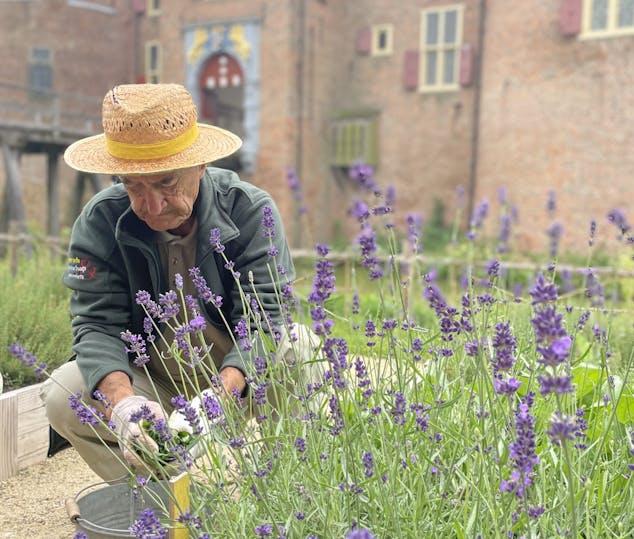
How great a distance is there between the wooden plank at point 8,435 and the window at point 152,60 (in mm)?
17154

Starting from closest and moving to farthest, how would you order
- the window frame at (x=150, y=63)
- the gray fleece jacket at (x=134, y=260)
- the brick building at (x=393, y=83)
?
the gray fleece jacket at (x=134, y=260) < the brick building at (x=393, y=83) < the window frame at (x=150, y=63)

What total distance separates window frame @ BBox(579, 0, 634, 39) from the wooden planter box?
497 inches

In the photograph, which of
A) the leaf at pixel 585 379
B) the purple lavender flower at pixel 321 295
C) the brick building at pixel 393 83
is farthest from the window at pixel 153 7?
the purple lavender flower at pixel 321 295

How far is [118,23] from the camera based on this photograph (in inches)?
755

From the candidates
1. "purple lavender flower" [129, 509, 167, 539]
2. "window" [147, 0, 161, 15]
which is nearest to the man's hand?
"purple lavender flower" [129, 509, 167, 539]

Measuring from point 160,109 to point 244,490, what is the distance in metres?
1.17

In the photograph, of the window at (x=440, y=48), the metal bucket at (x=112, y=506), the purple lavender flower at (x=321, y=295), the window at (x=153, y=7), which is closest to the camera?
the purple lavender flower at (x=321, y=295)

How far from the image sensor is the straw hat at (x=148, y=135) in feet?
6.85

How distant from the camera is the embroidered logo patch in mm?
2389

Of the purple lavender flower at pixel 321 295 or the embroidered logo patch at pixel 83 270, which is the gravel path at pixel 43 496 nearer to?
the embroidered logo patch at pixel 83 270

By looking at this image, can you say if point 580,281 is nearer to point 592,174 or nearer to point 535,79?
point 592,174

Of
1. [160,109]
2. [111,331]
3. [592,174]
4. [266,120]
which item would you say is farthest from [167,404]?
[266,120]

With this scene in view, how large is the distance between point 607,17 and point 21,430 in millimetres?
13006

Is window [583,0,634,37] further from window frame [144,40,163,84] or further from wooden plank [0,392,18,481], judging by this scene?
wooden plank [0,392,18,481]
